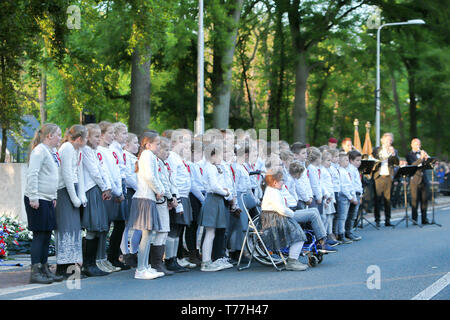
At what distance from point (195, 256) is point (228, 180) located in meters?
→ 1.35

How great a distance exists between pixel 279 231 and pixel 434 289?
2393 millimetres

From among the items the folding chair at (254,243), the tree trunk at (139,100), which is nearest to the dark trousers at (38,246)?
the folding chair at (254,243)

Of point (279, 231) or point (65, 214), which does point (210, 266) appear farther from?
point (65, 214)

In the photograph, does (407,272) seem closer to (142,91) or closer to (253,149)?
(253,149)

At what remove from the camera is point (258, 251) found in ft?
34.4

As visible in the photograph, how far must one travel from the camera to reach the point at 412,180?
17.7 metres

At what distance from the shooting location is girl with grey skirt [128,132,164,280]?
9.23 meters

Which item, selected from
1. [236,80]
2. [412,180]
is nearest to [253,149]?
[412,180]

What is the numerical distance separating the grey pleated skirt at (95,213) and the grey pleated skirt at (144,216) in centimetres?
41

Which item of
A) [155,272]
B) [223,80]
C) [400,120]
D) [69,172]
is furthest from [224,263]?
[400,120]

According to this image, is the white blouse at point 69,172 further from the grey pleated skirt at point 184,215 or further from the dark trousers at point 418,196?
the dark trousers at point 418,196

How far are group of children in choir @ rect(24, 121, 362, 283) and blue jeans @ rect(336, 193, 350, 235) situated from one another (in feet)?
5.95

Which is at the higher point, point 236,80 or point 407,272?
point 236,80

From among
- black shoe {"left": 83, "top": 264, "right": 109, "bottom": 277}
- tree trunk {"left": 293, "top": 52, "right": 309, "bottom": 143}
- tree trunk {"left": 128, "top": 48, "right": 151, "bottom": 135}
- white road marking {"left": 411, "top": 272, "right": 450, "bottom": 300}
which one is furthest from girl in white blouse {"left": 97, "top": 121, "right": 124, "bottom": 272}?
tree trunk {"left": 293, "top": 52, "right": 309, "bottom": 143}
